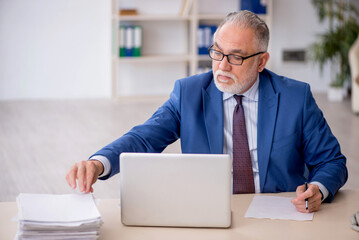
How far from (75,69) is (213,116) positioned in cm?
504

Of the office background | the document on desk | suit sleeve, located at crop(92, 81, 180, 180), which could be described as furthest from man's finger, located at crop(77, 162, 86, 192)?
the office background

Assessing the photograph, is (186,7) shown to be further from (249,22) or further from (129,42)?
(249,22)

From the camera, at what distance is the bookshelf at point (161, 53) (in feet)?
21.7

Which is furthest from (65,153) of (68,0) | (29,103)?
(68,0)

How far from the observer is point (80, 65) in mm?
6668

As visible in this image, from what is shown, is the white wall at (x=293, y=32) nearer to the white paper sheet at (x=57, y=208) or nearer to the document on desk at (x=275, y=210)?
the document on desk at (x=275, y=210)

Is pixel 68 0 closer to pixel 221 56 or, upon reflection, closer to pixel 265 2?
pixel 265 2

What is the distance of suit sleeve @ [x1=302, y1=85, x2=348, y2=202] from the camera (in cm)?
172

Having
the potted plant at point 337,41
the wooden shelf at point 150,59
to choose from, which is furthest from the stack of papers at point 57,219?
the potted plant at point 337,41

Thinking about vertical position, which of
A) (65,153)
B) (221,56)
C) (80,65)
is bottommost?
(65,153)

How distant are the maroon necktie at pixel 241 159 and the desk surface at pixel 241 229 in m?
0.33

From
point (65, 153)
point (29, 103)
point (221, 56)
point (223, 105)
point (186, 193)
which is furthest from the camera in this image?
point (29, 103)

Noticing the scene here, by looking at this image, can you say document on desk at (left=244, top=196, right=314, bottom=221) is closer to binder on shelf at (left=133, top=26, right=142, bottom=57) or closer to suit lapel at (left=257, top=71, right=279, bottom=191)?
suit lapel at (left=257, top=71, right=279, bottom=191)

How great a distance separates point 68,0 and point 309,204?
5595 millimetres
